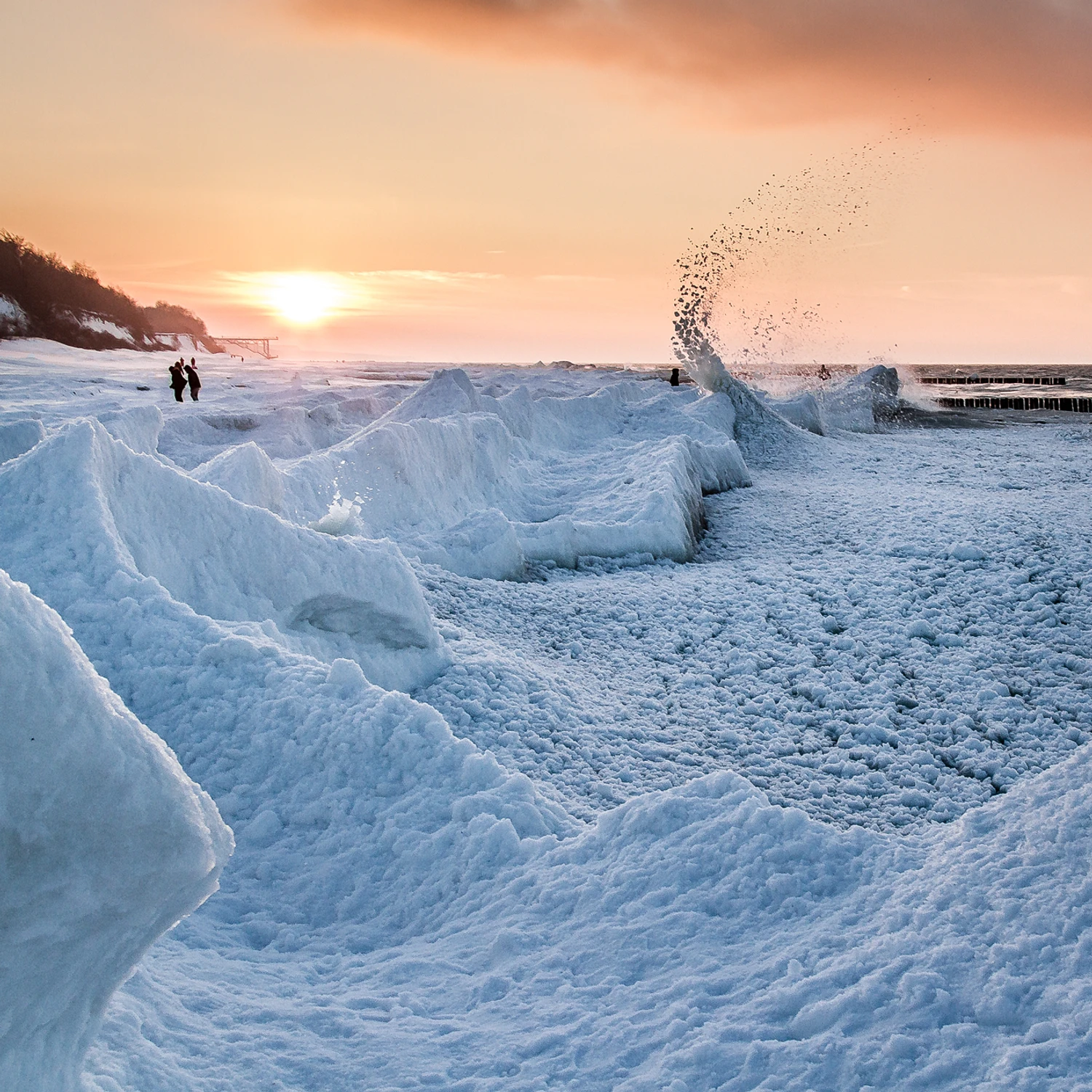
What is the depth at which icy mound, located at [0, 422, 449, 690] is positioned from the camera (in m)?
4.00

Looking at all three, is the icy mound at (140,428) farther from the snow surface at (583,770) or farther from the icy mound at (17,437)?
the icy mound at (17,437)

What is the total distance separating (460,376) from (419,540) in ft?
19.9

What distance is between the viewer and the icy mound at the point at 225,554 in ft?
13.1

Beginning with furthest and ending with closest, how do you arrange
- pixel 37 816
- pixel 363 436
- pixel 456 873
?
Answer: pixel 363 436 → pixel 456 873 → pixel 37 816

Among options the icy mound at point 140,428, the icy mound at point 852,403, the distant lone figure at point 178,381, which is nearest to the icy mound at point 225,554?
the icy mound at point 140,428

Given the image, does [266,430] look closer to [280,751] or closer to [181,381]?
[181,381]

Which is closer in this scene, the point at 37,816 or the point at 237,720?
the point at 37,816

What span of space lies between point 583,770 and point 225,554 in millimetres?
2164

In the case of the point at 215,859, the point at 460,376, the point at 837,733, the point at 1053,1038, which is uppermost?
the point at 460,376

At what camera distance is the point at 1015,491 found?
10586mm

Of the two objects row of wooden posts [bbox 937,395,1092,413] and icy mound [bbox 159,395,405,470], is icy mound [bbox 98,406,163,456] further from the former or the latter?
row of wooden posts [bbox 937,395,1092,413]

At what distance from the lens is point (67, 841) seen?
1.47 meters

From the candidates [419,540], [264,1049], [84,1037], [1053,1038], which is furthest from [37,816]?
[419,540]

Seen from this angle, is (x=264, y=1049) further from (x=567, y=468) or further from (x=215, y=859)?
(x=567, y=468)
